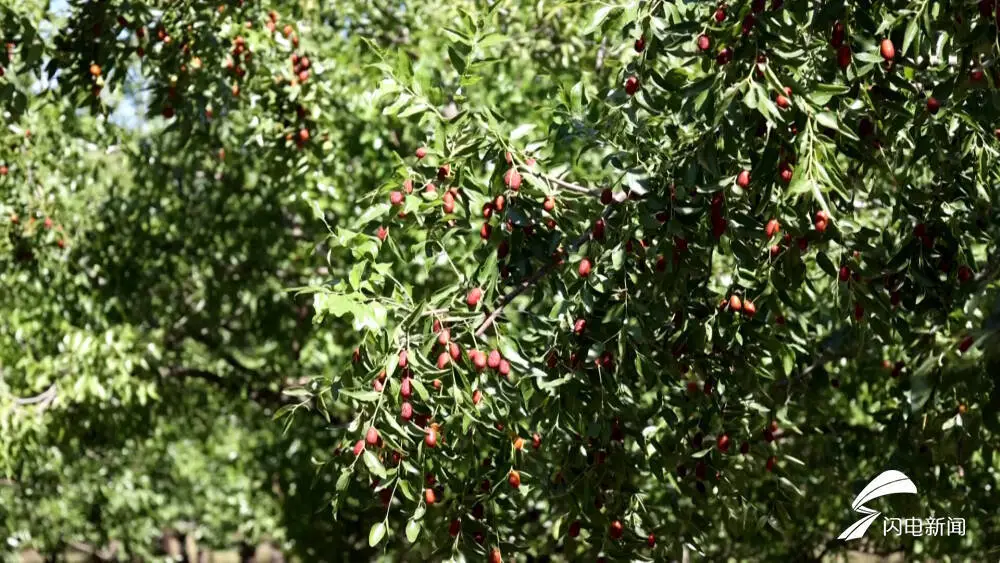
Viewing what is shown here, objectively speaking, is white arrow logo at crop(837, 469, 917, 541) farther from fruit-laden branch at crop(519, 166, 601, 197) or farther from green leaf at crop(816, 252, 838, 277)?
fruit-laden branch at crop(519, 166, 601, 197)

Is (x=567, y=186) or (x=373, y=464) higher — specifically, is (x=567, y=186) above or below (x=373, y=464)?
above

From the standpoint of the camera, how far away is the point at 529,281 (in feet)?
10.6

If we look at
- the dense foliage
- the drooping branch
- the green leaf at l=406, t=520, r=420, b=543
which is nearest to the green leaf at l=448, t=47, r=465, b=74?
the dense foliage

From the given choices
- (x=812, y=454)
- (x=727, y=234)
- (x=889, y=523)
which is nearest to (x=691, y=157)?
(x=727, y=234)

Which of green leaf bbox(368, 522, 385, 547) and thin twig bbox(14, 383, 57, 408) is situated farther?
thin twig bbox(14, 383, 57, 408)

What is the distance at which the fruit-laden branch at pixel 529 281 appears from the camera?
3.12 meters

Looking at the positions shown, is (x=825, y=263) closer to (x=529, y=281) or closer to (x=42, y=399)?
(x=529, y=281)

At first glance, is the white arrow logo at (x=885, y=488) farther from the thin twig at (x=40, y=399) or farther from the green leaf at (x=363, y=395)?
the thin twig at (x=40, y=399)

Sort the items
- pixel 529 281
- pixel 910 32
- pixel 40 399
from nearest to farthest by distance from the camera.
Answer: pixel 910 32, pixel 529 281, pixel 40 399

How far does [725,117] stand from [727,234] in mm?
385

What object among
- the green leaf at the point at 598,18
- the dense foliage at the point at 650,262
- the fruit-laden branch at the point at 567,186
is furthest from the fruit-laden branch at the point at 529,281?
the green leaf at the point at 598,18

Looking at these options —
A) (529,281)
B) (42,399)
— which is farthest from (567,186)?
(42,399)

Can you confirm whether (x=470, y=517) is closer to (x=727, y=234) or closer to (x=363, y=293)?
(x=363, y=293)

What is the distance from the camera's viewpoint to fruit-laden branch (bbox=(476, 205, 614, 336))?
3123mm
